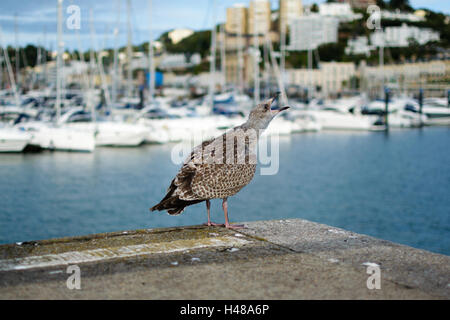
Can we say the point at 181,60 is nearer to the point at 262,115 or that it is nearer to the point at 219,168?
the point at 262,115

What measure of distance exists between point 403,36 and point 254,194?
168 metres

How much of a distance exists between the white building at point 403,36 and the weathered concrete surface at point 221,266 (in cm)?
18505

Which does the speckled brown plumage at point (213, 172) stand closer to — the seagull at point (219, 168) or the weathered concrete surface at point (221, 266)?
the seagull at point (219, 168)

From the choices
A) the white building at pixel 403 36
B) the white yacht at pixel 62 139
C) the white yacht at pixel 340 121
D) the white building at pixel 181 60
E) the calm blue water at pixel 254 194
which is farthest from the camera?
the white building at pixel 403 36

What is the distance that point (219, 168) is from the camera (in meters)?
6.36

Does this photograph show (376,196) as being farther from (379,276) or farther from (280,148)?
(379,276)

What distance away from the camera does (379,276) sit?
15.5 ft

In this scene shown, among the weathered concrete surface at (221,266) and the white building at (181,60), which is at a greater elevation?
the white building at (181,60)

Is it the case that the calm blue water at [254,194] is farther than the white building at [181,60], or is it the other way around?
the white building at [181,60]

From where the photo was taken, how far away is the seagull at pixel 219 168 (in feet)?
20.8

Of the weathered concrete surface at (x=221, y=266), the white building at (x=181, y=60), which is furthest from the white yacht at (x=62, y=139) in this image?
the white building at (x=181, y=60)

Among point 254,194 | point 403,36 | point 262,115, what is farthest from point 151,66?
point 403,36

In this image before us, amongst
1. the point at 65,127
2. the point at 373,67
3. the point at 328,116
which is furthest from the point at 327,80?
the point at 65,127

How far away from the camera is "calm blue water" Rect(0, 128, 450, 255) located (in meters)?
24.2
